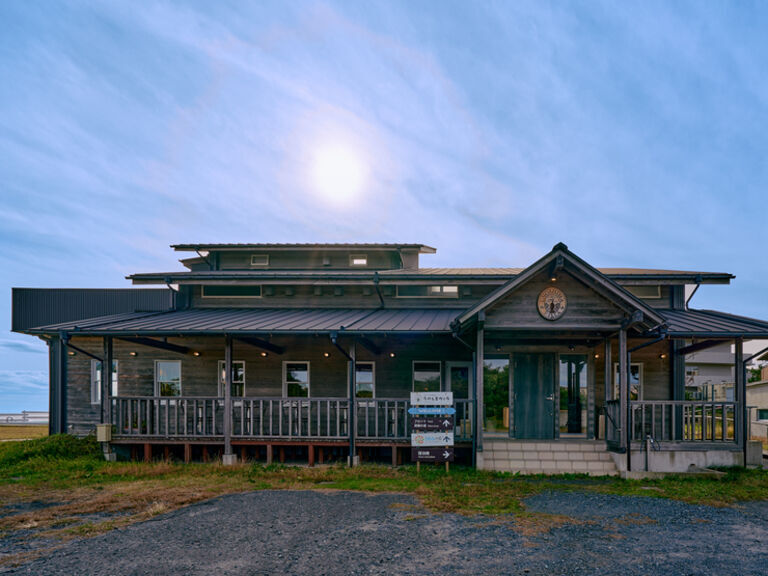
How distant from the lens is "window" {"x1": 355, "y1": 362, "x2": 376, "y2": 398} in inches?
656

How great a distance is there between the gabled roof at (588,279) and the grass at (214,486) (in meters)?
3.63

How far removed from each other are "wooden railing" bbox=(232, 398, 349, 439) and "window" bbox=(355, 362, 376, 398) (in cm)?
91

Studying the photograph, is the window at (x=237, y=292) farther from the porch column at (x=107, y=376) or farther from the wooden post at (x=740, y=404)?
the wooden post at (x=740, y=404)

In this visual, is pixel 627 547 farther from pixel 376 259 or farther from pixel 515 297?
pixel 376 259

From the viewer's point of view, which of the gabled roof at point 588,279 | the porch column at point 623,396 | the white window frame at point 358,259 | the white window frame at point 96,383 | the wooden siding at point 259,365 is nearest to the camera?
the gabled roof at point 588,279

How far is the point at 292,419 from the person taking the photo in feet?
49.9

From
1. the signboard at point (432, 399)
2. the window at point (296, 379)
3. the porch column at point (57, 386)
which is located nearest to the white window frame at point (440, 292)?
the window at point (296, 379)

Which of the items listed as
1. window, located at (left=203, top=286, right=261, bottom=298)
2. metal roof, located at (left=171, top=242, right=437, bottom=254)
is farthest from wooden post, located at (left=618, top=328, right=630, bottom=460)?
window, located at (left=203, top=286, right=261, bottom=298)

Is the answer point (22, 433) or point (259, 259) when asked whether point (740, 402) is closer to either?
point (259, 259)

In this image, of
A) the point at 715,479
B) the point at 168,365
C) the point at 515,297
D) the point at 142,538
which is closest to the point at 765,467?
the point at 715,479

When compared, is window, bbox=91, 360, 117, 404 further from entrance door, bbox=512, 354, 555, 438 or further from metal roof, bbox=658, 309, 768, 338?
metal roof, bbox=658, 309, 768, 338

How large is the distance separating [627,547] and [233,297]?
1428 centimetres

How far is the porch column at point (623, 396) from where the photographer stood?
489 inches

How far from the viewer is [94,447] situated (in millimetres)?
15406
